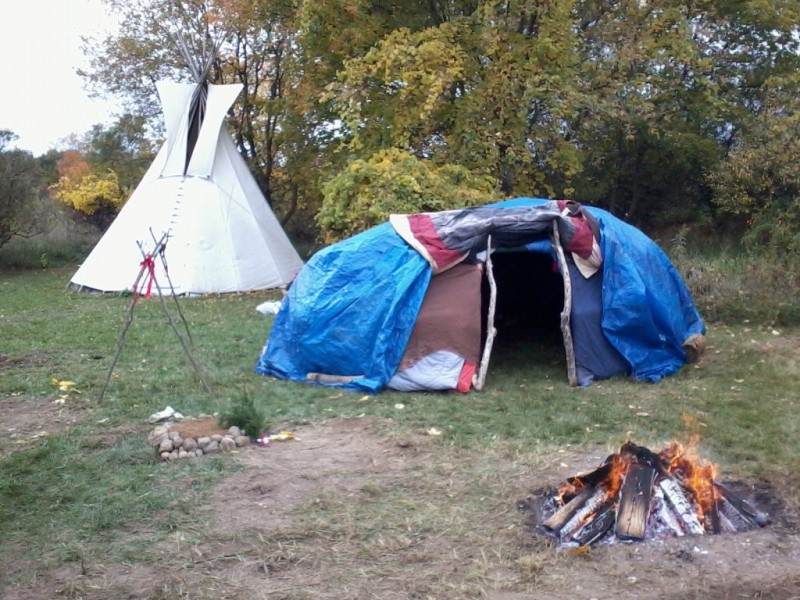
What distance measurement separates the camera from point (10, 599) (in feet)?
13.8

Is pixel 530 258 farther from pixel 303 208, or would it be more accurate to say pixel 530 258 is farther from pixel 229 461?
pixel 303 208

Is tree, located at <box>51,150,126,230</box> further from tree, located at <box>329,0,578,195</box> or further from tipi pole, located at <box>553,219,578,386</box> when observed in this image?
tipi pole, located at <box>553,219,578,386</box>

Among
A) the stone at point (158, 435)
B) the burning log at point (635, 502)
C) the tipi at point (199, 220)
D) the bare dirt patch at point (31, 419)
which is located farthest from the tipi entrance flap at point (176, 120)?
the burning log at point (635, 502)

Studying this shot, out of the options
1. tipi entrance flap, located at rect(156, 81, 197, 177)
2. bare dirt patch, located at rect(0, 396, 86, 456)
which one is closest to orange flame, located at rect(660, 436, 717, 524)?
bare dirt patch, located at rect(0, 396, 86, 456)

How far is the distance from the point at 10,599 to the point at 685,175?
17.0 metres

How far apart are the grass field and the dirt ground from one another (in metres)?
0.02

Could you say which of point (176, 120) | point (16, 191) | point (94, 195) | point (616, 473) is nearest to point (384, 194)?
point (616, 473)

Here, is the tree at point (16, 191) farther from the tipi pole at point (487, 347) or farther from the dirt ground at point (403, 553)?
the dirt ground at point (403, 553)

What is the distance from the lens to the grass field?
15.3ft

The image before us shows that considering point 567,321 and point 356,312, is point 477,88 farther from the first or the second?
point 356,312

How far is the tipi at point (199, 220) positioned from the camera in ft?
55.8

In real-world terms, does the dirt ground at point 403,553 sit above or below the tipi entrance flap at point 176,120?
below

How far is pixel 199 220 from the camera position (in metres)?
17.2

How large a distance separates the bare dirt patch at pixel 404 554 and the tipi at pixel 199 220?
1165cm
